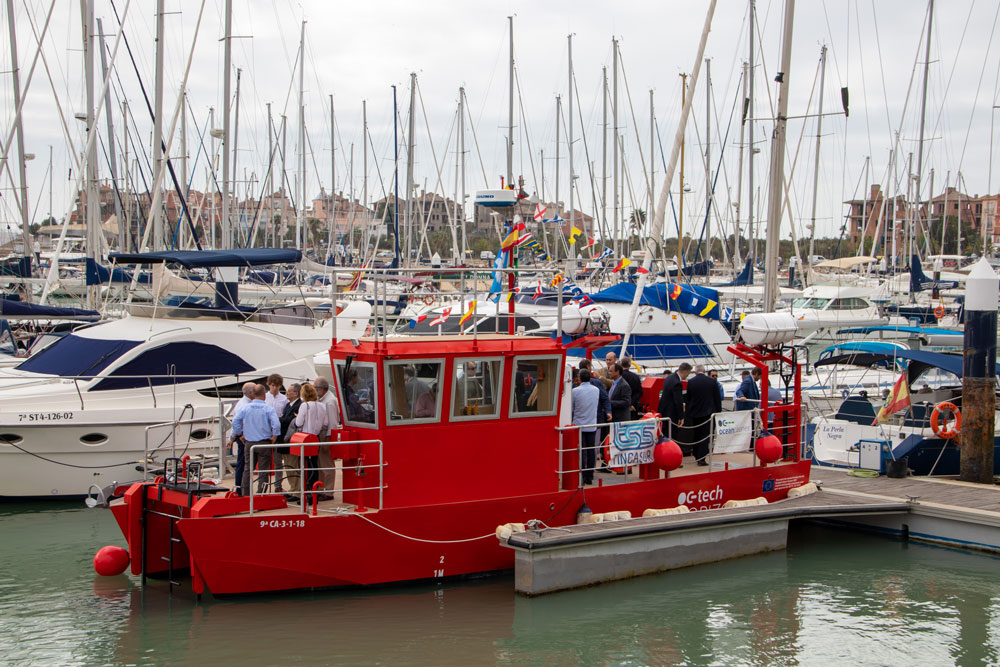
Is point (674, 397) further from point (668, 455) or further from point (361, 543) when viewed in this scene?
point (361, 543)

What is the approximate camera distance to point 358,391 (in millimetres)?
10805

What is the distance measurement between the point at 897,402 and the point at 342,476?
1037 centimetres

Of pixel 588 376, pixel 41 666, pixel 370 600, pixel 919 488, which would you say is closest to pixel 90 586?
pixel 41 666

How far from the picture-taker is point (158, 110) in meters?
21.8

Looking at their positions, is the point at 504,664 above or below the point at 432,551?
below

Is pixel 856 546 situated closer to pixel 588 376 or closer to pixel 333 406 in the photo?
pixel 588 376

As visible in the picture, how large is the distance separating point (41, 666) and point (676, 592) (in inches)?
270

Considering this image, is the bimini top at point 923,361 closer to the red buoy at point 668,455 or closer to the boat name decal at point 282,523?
the red buoy at point 668,455

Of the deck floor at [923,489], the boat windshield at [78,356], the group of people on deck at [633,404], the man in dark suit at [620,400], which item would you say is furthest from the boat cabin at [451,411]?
the boat windshield at [78,356]

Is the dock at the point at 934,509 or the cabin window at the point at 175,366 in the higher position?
the cabin window at the point at 175,366

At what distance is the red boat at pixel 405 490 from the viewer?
1033cm

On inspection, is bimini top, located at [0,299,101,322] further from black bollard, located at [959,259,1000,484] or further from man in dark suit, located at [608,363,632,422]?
black bollard, located at [959,259,1000,484]

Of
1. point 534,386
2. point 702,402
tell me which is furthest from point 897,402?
point 534,386

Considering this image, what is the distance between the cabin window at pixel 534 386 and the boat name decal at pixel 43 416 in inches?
325
